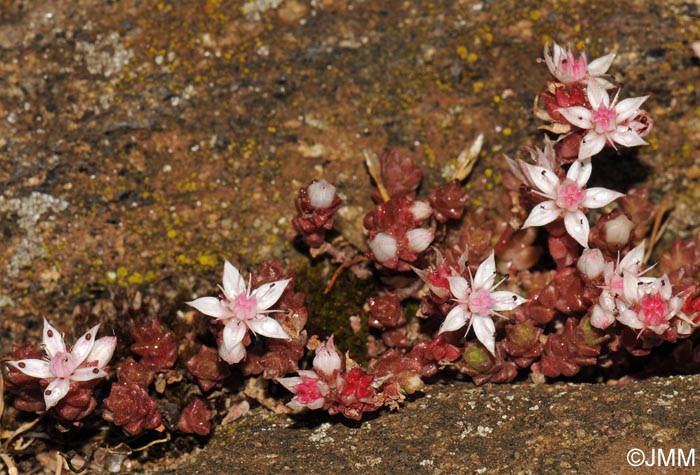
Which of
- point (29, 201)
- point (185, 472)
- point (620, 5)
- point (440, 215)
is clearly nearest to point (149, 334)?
point (185, 472)

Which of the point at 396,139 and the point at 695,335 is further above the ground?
the point at 396,139

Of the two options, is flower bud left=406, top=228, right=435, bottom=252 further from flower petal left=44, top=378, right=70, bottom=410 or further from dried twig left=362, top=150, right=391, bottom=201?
flower petal left=44, top=378, right=70, bottom=410

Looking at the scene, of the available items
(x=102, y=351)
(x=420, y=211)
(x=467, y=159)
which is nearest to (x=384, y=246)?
(x=420, y=211)

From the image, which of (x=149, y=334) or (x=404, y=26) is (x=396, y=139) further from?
(x=149, y=334)

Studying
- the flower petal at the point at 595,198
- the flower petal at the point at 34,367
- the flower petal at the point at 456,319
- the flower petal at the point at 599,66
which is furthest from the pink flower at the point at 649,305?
the flower petal at the point at 34,367

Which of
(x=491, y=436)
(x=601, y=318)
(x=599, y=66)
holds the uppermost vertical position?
(x=599, y=66)

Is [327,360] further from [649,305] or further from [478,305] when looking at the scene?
[649,305]
